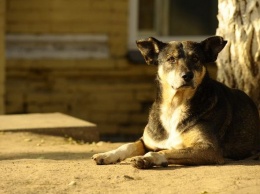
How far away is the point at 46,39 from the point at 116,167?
564 cm

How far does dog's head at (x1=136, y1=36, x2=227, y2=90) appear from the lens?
26.0 ft

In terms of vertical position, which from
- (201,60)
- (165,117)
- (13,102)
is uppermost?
(201,60)

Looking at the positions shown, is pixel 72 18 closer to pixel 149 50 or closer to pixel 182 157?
pixel 149 50

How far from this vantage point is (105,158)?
789cm

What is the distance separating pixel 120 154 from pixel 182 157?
0.60 meters

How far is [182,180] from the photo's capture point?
23.4ft

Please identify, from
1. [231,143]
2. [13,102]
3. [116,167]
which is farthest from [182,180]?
[13,102]

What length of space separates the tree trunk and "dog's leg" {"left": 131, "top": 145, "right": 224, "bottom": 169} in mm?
1780

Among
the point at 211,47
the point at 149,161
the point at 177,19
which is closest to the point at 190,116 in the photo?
the point at 211,47

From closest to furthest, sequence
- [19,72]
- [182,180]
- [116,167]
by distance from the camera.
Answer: [182,180], [116,167], [19,72]

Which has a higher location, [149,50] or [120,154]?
[149,50]

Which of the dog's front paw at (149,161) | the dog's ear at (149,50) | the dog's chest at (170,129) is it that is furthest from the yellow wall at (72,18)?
the dog's front paw at (149,161)

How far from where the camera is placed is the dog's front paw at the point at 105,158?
7.87 m

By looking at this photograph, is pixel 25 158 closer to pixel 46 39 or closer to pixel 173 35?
pixel 46 39
